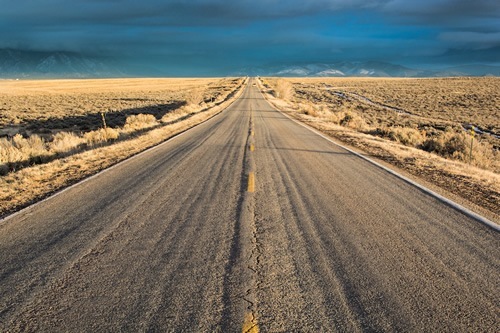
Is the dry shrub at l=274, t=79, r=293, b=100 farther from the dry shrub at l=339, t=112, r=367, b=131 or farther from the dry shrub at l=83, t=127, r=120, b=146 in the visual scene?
the dry shrub at l=83, t=127, r=120, b=146

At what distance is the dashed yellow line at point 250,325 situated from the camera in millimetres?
2729

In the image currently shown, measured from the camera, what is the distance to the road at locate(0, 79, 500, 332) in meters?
2.94

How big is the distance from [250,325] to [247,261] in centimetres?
111

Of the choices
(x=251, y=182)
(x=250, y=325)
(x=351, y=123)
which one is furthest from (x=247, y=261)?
(x=351, y=123)

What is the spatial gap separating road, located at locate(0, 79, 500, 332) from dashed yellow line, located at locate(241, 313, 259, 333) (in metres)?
0.02

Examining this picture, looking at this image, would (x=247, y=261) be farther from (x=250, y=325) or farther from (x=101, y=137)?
(x=101, y=137)

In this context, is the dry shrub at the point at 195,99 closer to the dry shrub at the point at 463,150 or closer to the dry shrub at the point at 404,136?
the dry shrub at the point at 404,136

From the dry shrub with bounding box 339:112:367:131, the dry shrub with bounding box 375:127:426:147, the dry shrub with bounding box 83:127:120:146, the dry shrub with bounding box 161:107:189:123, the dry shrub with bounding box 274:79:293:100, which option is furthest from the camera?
the dry shrub with bounding box 274:79:293:100

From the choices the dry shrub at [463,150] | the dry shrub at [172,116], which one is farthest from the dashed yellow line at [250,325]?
the dry shrub at [172,116]

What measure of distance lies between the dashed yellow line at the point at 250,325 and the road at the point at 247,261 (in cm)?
2

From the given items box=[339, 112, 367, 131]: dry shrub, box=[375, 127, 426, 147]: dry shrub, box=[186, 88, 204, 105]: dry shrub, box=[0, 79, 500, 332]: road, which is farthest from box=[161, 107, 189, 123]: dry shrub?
box=[0, 79, 500, 332]: road

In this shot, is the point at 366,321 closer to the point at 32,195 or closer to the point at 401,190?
the point at 401,190

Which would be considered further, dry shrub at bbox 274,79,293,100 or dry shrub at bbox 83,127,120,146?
dry shrub at bbox 274,79,293,100

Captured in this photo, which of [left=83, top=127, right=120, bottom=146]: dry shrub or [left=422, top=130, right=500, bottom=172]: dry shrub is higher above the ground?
[left=83, top=127, right=120, bottom=146]: dry shrub
